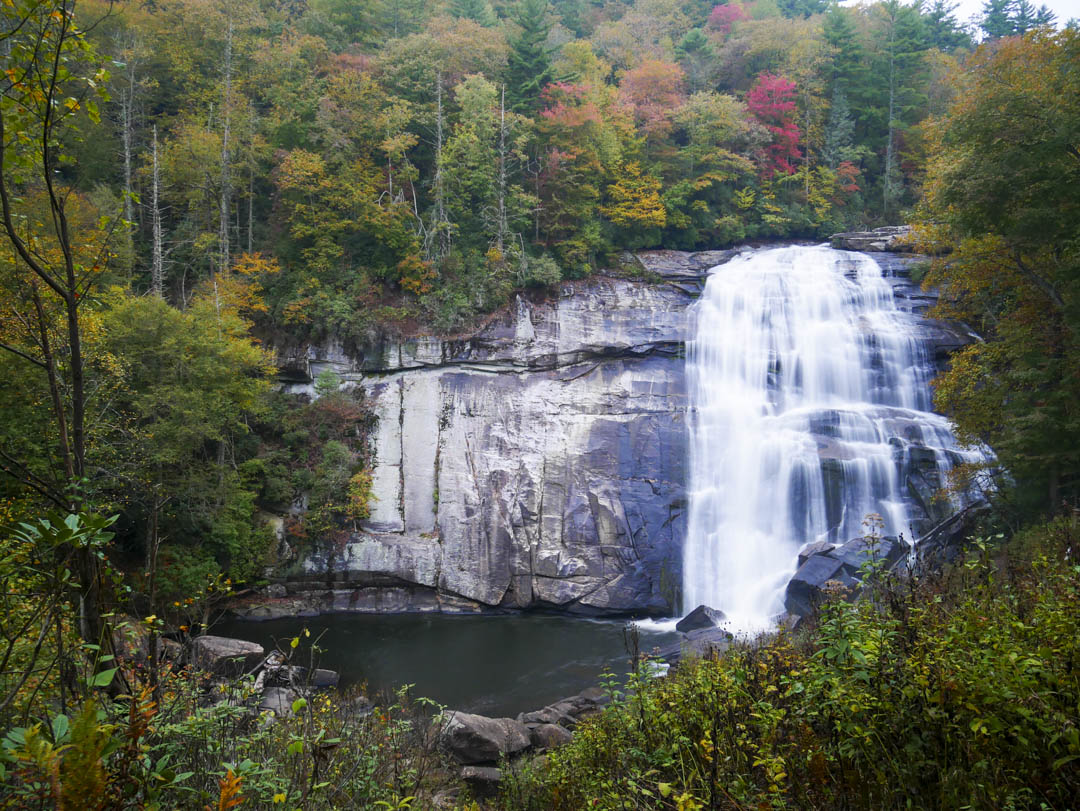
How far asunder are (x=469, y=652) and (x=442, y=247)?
13.0 m

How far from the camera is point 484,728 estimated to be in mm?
8484

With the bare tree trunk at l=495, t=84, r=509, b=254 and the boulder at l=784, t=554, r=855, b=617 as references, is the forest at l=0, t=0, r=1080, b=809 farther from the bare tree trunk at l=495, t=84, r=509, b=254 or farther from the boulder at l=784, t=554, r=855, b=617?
the boulder at l=784, t=554, r=855, b=617

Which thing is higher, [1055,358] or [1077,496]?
[1055,358]

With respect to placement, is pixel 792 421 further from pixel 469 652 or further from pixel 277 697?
pixel 277 697

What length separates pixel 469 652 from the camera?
13.5m

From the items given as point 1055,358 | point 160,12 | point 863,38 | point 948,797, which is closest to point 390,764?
point 948,797

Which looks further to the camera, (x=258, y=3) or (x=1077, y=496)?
(x=258, y=3)

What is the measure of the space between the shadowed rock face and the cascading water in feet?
2.44

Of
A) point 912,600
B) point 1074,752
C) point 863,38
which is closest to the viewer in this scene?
point 1074,752

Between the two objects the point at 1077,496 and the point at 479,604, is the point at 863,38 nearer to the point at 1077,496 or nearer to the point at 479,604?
the point at 1077,496

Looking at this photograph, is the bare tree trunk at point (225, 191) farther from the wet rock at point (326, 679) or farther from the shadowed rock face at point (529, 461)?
the wet rock at point (326, 679)

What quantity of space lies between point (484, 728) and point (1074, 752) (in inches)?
317

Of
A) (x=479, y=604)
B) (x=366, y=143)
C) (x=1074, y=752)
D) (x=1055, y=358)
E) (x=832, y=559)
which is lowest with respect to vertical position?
(x=479, y=604)

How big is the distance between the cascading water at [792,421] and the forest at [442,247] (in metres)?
2.19
